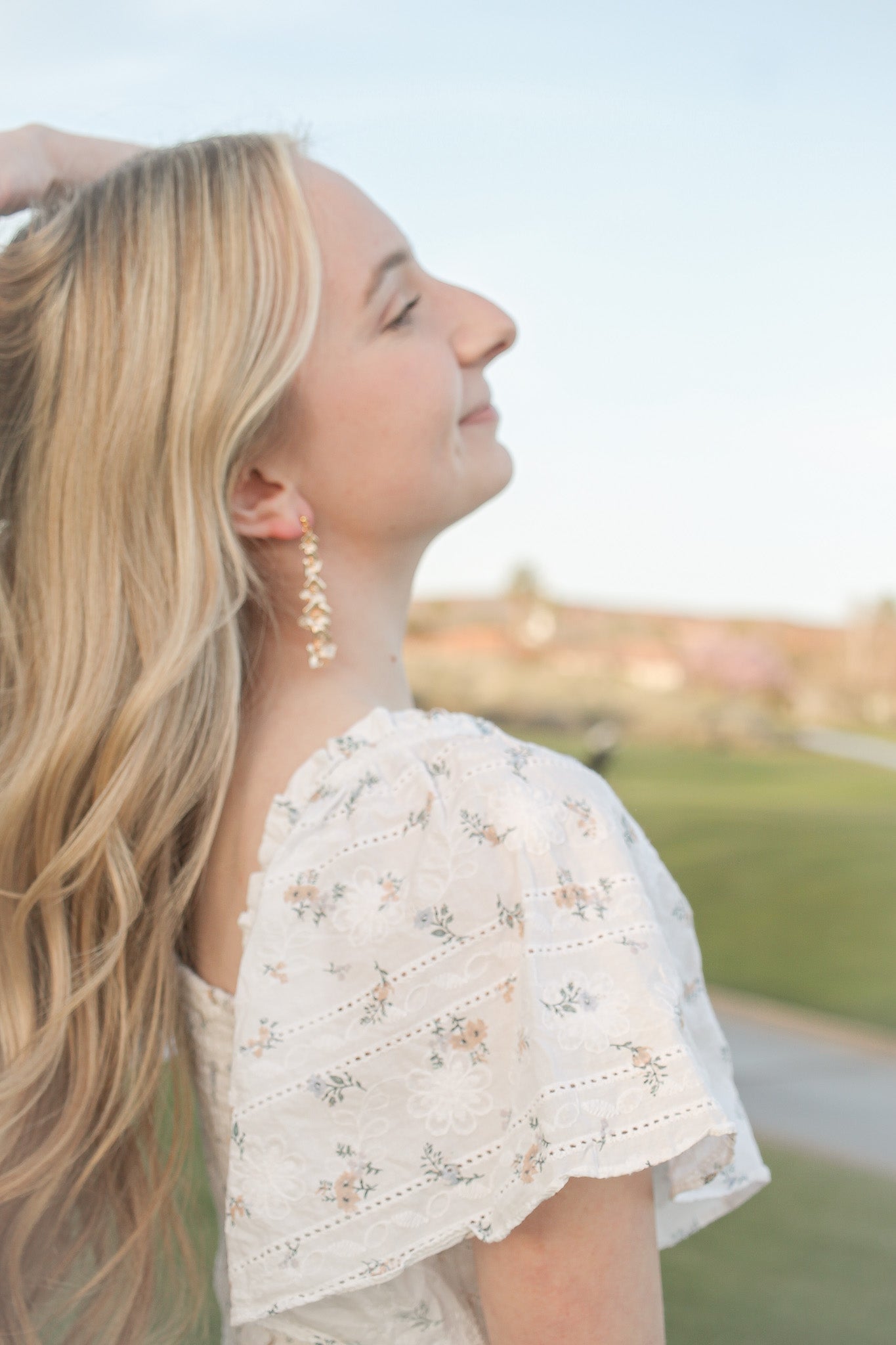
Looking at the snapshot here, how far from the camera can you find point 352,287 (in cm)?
130

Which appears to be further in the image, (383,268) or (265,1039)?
(383,268)

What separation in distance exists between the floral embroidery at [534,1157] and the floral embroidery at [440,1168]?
8 centimetres

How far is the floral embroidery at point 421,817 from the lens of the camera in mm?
1150

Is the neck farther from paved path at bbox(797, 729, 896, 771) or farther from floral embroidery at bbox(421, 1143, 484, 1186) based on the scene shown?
paved path at bbox(797, 729, 896, 771)

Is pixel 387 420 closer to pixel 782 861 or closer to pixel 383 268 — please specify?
pixel 383 268

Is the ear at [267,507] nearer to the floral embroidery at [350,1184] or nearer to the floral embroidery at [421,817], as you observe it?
the floral embroidery at [421,817]

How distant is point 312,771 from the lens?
1.24 m

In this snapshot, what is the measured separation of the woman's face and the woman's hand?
324 millimetres

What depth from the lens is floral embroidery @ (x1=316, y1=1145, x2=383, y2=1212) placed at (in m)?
1.12

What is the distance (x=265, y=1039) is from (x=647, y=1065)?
328mm

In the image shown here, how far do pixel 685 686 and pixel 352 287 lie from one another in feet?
25.3

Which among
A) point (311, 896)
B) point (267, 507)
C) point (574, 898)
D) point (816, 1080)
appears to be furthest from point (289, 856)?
point (816, 1080)

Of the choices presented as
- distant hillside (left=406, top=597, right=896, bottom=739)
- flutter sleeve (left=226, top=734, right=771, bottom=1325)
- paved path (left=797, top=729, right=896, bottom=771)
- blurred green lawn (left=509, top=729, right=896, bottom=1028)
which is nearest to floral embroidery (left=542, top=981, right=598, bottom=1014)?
flutter sleeve (left=226, top=734, right=771, bottom=1325)

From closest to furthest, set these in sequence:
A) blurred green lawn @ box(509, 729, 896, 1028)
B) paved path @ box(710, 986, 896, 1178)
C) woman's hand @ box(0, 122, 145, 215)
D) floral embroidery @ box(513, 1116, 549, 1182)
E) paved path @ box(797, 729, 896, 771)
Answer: floral embroidery @ box(513, 1116, 549, 1182)
woman's hand @ box(0, 122, 145, 215)
paved path @ box(710, 986, 896, 1178)
blurred green lawn @ box(509, 729, 896, 1028)
paved path @ box(797, 729, 896, 771)
